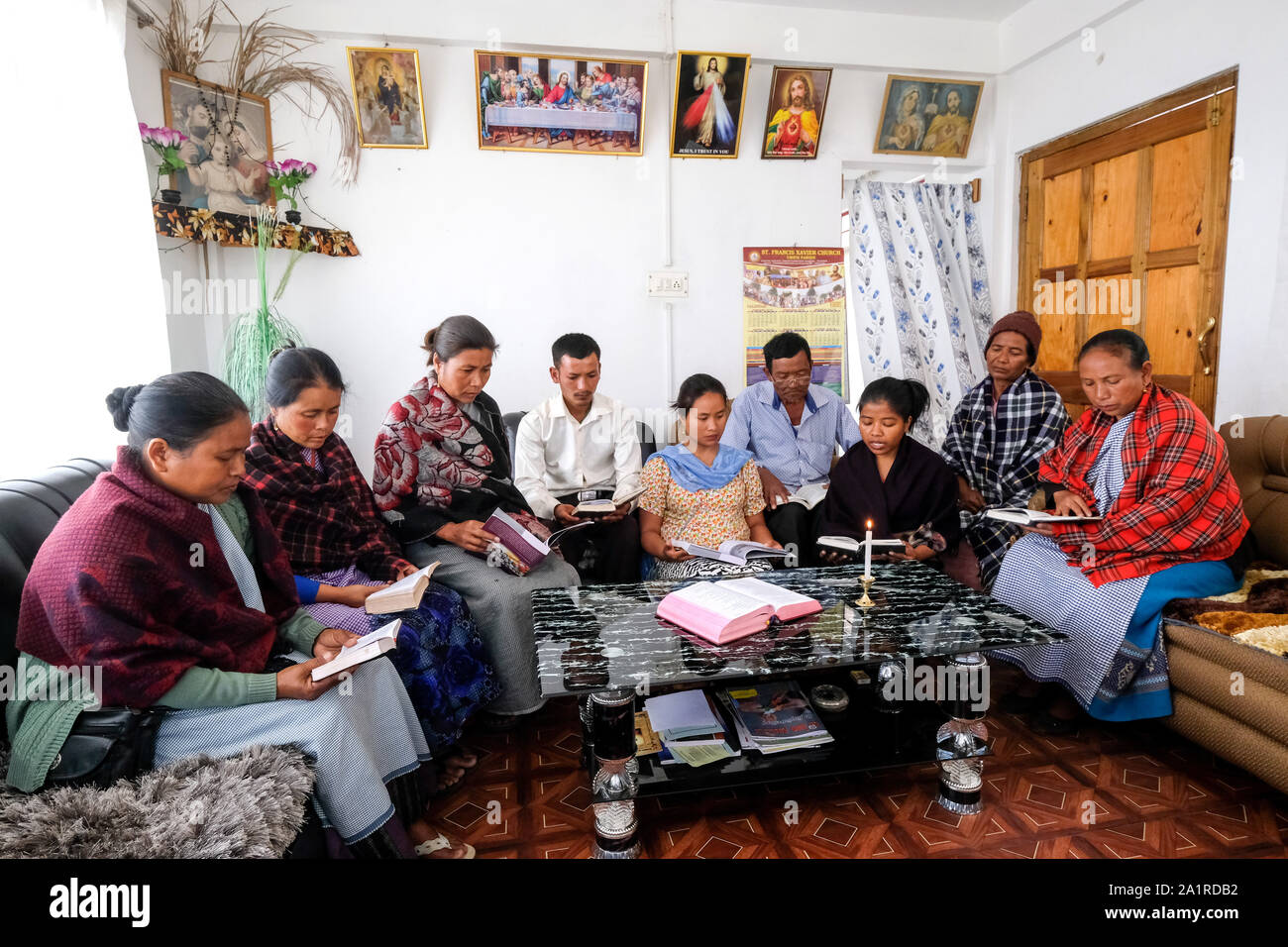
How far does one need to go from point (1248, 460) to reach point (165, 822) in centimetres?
355

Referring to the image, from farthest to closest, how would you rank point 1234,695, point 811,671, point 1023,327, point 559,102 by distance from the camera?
1. point 559,102
2. point 1023,327
3. point 1234,695
4. point 811,671

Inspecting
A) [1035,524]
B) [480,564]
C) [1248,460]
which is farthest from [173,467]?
[1248,460]

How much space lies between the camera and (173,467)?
154cm

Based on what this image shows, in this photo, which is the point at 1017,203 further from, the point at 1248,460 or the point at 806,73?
the point at 1248,460

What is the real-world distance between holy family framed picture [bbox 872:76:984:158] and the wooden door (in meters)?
0.45

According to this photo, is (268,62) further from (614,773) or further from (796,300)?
(614,773)

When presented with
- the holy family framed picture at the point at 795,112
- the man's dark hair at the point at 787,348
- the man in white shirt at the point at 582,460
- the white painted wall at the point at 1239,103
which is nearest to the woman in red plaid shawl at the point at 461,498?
the man in white shirt at the point at 582,460

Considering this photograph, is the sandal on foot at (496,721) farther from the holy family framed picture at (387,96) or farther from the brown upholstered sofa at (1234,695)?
the holy family framed picture at (387,96)

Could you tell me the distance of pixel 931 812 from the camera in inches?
79.0

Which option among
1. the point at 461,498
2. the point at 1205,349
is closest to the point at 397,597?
the point at 461,498

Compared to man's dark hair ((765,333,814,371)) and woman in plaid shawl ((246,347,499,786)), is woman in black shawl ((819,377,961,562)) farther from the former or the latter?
woman in plaid shawl ((246,347,499,786))

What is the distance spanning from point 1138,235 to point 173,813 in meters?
4.42

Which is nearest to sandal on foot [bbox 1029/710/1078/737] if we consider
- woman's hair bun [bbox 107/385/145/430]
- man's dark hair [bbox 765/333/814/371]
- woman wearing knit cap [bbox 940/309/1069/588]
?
woman wearing knit cap [bbox 940/309/1069/588]

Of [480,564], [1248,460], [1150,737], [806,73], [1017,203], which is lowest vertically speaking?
[1150,737]
